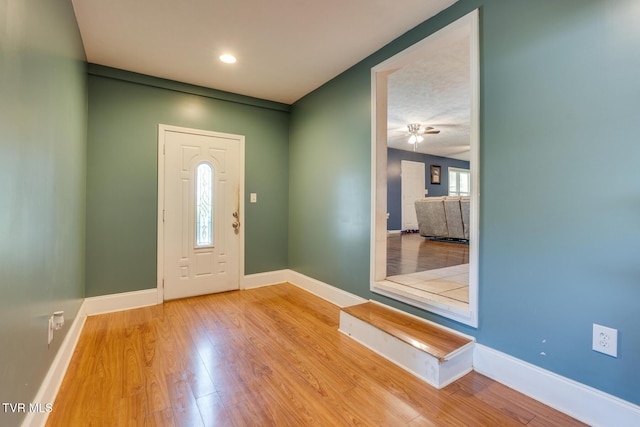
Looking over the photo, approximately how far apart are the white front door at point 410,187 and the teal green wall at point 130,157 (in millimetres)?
5556

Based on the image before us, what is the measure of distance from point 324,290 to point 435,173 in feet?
23.1

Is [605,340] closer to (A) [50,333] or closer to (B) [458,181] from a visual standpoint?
(A) [50,333]

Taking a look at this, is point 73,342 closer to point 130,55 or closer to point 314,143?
point 130,55

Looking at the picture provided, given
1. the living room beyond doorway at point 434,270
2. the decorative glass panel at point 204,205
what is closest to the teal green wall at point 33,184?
the decorative glass panel at point 204,205

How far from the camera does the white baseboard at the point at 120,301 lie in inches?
115

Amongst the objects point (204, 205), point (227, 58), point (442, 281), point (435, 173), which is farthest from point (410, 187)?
point (227, 58)

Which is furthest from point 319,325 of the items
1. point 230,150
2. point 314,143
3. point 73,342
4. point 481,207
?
point 230,150

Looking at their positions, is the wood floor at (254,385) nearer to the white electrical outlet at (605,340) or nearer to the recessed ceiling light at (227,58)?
the white electrical outlet at (605,340)

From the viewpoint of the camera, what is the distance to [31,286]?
1320 millimetres

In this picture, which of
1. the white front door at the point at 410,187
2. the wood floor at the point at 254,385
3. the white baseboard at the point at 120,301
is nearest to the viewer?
the wood floor at the point at 254,385

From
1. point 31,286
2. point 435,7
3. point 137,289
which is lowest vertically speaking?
point 137,289

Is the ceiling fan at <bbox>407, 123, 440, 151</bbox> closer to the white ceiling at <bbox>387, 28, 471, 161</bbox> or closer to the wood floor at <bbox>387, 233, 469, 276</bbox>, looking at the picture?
the white ceiling at <bbox>387, 28, 471, 161</bbox>

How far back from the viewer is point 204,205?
11.7 feet

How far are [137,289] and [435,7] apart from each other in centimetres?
390
